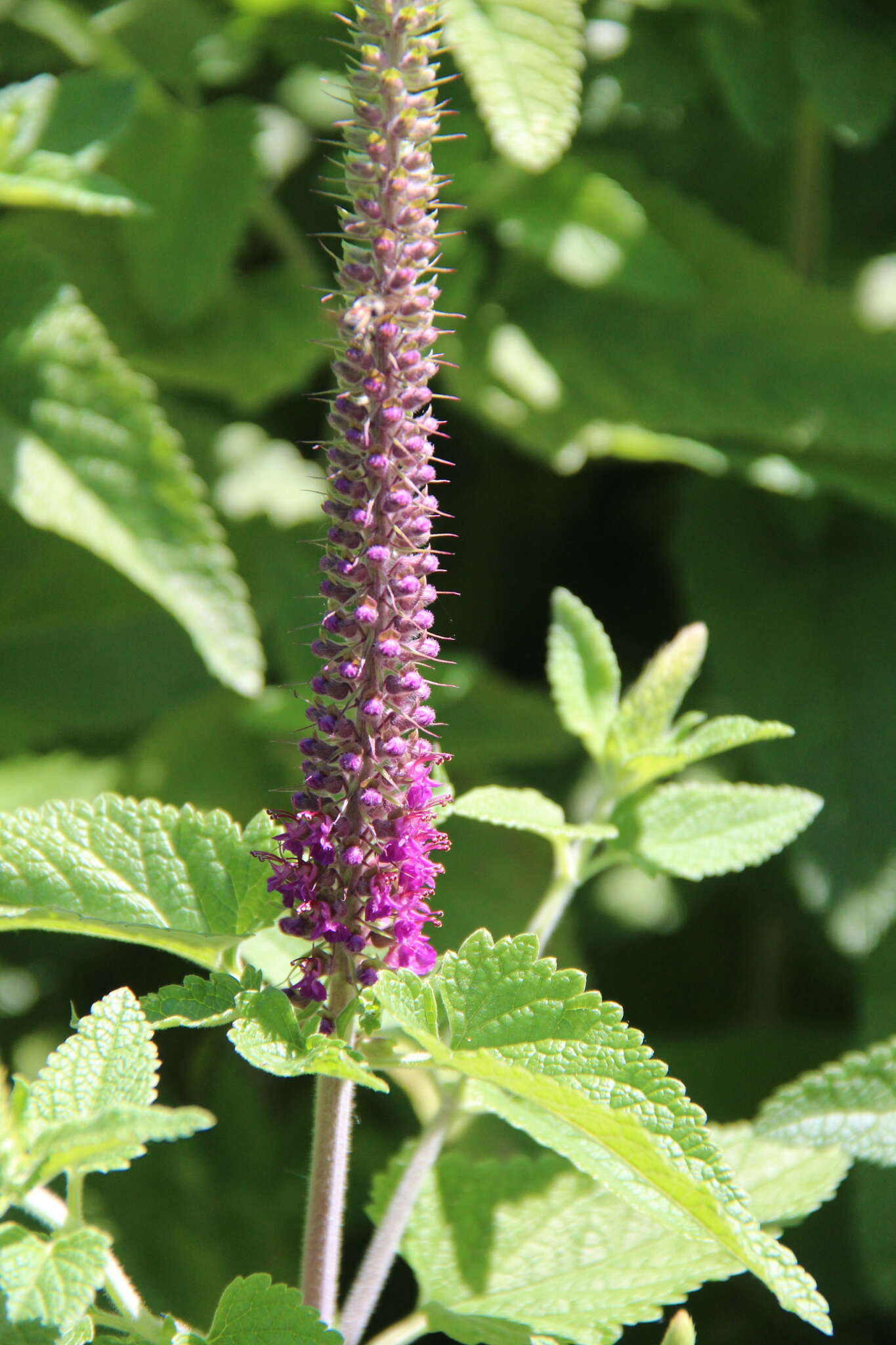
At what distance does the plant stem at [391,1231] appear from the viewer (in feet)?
3.76

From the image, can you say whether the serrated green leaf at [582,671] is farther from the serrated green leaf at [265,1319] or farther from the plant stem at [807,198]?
the plant stem at [807,198]

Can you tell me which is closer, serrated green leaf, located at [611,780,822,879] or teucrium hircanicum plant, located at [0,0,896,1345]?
teucrium hircanicum plant, located at [0,0,896,1345]

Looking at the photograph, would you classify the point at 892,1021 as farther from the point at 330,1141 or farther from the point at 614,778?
the point at 330,1141

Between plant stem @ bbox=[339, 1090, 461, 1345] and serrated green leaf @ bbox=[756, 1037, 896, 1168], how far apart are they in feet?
0.97

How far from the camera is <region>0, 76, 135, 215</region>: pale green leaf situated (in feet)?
5.26

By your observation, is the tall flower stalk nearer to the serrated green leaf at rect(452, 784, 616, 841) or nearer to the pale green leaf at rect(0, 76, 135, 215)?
the serrated green leaf at rect(452, 784, 616, 841)

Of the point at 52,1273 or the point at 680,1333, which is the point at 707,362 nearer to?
the point at 680,1333

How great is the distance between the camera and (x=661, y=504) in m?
2.77

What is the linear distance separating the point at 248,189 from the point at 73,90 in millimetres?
374

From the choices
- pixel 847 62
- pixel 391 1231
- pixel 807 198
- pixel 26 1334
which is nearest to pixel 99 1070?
pixel 26 1334

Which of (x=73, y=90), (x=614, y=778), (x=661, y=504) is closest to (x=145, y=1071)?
(x=614, y=778)

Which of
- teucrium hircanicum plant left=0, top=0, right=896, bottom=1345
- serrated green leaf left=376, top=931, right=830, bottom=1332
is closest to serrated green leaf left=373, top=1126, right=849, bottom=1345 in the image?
teucrium hircanicum plant left=0, top=0, right=896, bottom=1345

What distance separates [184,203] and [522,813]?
4.47 ft

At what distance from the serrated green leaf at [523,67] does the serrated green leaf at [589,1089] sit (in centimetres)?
103
